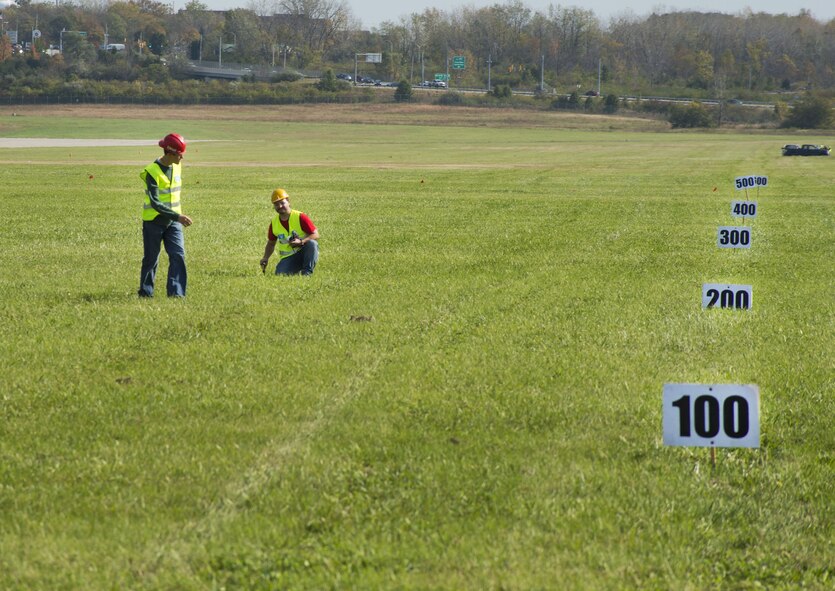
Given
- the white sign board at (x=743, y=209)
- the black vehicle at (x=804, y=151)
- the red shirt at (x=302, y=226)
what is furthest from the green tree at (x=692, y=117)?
the red shirt at (x=302, y=226)

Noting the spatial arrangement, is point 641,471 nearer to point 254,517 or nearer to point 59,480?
point 254,517

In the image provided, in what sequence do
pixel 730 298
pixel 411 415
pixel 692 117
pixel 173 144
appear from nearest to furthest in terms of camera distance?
pixel 411 415 → pixel 730 298 → pixel 173 144 → pixel 692 117

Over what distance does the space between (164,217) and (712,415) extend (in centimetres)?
866

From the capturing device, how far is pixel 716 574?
563 centimetres

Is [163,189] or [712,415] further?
[163,189]

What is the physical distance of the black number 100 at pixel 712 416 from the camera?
20.9 ft

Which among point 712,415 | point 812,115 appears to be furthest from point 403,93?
point 712,415

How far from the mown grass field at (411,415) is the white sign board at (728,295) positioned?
31cm

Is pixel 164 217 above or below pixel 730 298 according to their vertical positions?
above

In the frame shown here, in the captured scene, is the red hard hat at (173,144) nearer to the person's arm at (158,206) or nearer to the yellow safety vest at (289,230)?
the person's arm at (158,206)

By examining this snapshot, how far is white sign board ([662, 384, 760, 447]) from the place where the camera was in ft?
20.8

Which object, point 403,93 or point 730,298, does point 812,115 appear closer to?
point 403,93

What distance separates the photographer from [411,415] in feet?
26.8

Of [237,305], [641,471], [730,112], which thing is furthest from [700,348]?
[730,112]
